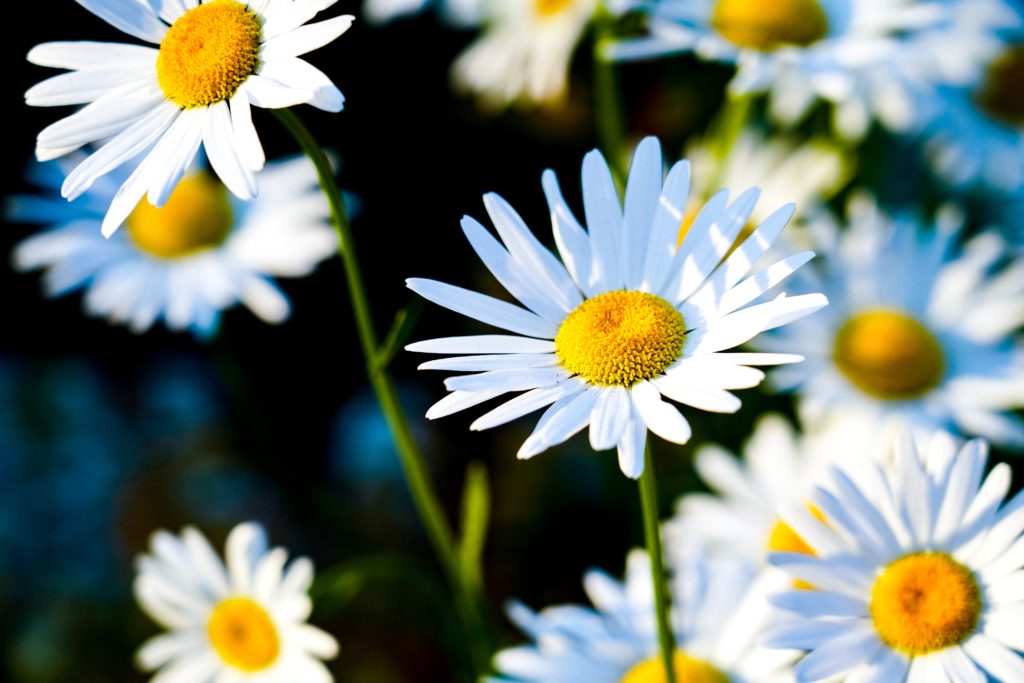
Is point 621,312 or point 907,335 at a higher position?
point 907,335

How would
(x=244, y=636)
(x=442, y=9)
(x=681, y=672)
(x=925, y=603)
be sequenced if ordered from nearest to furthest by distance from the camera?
(x=925, y=603) < (x=681, y=672) < (x=244, y=636) < (x=442, y=9)

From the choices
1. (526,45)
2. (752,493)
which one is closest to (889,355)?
(752,493)

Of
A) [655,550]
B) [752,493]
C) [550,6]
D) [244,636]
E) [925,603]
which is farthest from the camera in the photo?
[550,6]

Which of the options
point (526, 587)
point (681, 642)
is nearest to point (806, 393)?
point (681, 642)

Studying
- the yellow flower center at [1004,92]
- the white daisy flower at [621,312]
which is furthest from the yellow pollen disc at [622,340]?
the yellow flower center at [1004,92]

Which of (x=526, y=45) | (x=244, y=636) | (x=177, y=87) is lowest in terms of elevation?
(x=244, y=636)

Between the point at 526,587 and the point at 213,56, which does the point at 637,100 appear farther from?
the point at 213,56

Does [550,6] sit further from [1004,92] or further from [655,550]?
[655,550]
